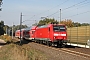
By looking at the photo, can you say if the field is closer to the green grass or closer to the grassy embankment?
the grassy embankment

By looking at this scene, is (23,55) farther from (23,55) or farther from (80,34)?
(80,34)

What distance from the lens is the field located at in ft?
126

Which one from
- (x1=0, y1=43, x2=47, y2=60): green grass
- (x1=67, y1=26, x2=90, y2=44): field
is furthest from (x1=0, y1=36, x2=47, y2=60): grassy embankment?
(x1=67, y1=26, x2=90, y2=44): field

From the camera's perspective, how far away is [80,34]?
41125 mm

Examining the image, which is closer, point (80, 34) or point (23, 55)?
Result: point (23, 55)

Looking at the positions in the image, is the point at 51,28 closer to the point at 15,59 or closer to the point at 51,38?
the point at 51,38

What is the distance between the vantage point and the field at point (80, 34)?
38.5 meters

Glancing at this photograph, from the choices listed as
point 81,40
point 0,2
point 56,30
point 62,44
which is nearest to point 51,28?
point 56,30

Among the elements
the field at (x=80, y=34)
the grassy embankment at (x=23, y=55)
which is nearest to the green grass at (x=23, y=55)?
the grassy embankment at (x=23, y=55)

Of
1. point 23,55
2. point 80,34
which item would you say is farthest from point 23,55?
point 80,34

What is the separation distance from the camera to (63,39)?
32.5m

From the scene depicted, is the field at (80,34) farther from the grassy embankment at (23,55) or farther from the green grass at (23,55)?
the green grass at (23,55)

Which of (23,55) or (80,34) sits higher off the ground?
(80,34)

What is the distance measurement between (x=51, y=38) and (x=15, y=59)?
61.0 ft
